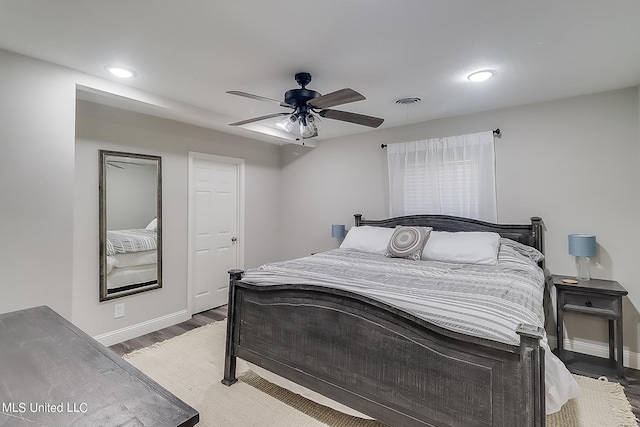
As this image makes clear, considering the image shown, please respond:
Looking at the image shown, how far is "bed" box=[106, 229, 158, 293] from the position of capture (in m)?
3.22

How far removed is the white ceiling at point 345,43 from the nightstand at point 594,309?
1.73 metres

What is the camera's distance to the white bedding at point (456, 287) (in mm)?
1490

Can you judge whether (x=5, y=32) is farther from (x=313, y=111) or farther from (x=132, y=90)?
(x=313, y=111)

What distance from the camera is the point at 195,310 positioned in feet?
13.2

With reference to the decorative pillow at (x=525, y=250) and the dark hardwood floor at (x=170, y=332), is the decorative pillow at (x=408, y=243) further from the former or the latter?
the dark hardwood floor at (x=170, y=332)

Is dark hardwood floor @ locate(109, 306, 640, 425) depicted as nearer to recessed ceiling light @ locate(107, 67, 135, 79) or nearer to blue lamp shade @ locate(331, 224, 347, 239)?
blue lamp shade @ locate(331, 224, 347, 239)

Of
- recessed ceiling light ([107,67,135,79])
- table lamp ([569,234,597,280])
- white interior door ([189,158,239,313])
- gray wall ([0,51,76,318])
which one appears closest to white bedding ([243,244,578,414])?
table lamp ([569,234,597,280])

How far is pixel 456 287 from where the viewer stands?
6.88ft

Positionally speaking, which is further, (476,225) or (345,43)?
(476,225)

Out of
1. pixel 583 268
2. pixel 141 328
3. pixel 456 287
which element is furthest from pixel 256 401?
pixel 583 268

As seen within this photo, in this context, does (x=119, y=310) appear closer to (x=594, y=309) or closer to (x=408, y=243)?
(x=408, y=243)

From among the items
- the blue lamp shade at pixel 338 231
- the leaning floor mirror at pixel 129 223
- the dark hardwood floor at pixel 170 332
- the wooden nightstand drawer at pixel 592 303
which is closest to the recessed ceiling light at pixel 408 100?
the blue lamp shade at pixel 338 231

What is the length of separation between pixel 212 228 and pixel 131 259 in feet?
3.51

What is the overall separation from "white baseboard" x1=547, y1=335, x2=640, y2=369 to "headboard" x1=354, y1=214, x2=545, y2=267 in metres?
0.80
